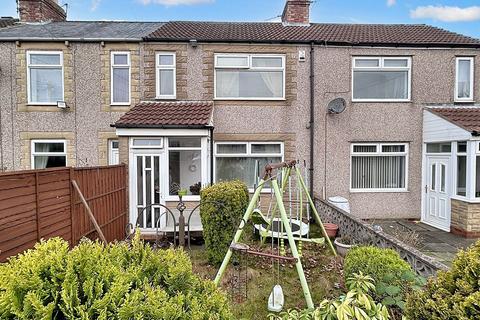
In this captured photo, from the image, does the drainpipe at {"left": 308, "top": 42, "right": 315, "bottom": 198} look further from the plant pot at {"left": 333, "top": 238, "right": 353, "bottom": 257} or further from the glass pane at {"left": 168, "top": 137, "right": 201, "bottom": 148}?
the glass pane at {"left": 168, "top": 137, "right": 201, "bottom": 148}

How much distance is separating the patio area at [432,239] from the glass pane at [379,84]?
413cm

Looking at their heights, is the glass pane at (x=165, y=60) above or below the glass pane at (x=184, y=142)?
above

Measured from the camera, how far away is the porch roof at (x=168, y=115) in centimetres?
738

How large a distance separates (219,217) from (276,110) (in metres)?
5.09

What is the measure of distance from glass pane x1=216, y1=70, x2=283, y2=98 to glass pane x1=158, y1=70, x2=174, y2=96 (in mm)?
1480

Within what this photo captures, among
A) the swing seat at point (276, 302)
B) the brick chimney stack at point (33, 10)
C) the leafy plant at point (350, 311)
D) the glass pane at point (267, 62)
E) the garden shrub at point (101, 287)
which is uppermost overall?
the brick chimney stack at point (33, 10)

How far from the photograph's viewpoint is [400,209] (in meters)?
9.36

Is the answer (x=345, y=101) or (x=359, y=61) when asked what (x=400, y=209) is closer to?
(x=345, y=101)

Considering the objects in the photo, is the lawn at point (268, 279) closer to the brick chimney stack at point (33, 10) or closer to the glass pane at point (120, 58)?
the glass pane at point (120, 58)

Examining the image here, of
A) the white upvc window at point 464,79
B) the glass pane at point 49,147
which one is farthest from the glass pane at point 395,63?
the glass pane at point 49,147

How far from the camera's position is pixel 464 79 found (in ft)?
31.0

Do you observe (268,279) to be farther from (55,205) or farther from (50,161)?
(50,161)

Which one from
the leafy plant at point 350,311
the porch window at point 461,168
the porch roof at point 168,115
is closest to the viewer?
the leafy plant at point 350,311

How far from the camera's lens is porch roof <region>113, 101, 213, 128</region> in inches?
290
